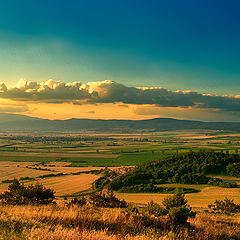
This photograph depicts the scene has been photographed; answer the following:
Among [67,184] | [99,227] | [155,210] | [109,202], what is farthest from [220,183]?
[99,227]

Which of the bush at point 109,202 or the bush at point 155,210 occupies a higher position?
the bush at point 155,210

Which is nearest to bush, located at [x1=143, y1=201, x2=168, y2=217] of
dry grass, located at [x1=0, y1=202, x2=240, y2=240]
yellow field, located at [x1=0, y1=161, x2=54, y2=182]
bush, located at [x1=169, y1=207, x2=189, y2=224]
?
bush, located at [x1=169, y1=207, x2=189, y2=224]

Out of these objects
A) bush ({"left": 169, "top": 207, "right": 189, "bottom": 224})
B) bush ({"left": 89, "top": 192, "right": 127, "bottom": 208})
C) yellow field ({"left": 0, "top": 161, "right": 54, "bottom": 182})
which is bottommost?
yellow field ({"left": 0, "top": 161, "right": 54, "bottom": 182})

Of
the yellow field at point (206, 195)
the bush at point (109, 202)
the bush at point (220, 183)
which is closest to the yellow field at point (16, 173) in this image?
the yellow field at point (206, 195)

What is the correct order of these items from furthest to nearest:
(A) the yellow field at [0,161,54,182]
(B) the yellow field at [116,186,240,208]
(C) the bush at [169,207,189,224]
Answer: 1. (A) the yellow field at [0,161,54,182]
2. (B) the yellow field at [116,186,240,208]
3. (C) the bush at [169,207,189,224]

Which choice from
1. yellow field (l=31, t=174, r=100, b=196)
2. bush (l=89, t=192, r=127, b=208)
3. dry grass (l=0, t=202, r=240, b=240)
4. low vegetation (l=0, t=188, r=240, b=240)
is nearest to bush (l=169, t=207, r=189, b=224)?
low vegetation (l=0, t=188, r=240, b=240)

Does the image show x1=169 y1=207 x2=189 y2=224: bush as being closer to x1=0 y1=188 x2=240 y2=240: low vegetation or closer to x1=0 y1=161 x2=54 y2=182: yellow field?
x1=0 y1=188 x2=240 y2=240: low vegetation

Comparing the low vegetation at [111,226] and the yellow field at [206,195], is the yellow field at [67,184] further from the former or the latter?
the low vegetation at [111,226]

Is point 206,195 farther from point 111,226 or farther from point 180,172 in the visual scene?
point 111,226

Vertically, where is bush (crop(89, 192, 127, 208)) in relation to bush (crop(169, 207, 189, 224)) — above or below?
below

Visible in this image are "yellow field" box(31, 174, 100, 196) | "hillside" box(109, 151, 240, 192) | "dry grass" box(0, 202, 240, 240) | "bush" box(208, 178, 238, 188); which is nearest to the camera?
"dry grass" box(0, 202, 240, 240)

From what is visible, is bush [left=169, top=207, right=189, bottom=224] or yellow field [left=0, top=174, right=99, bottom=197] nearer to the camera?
bush [left=169, top=207, right=189, bottom=224]

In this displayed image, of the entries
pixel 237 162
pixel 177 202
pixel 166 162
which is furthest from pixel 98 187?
pixel 177 202

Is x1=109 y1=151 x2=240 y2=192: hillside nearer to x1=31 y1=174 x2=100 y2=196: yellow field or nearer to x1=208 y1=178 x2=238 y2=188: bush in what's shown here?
x1=208 y1=178 x2=238 y2=188: bush
